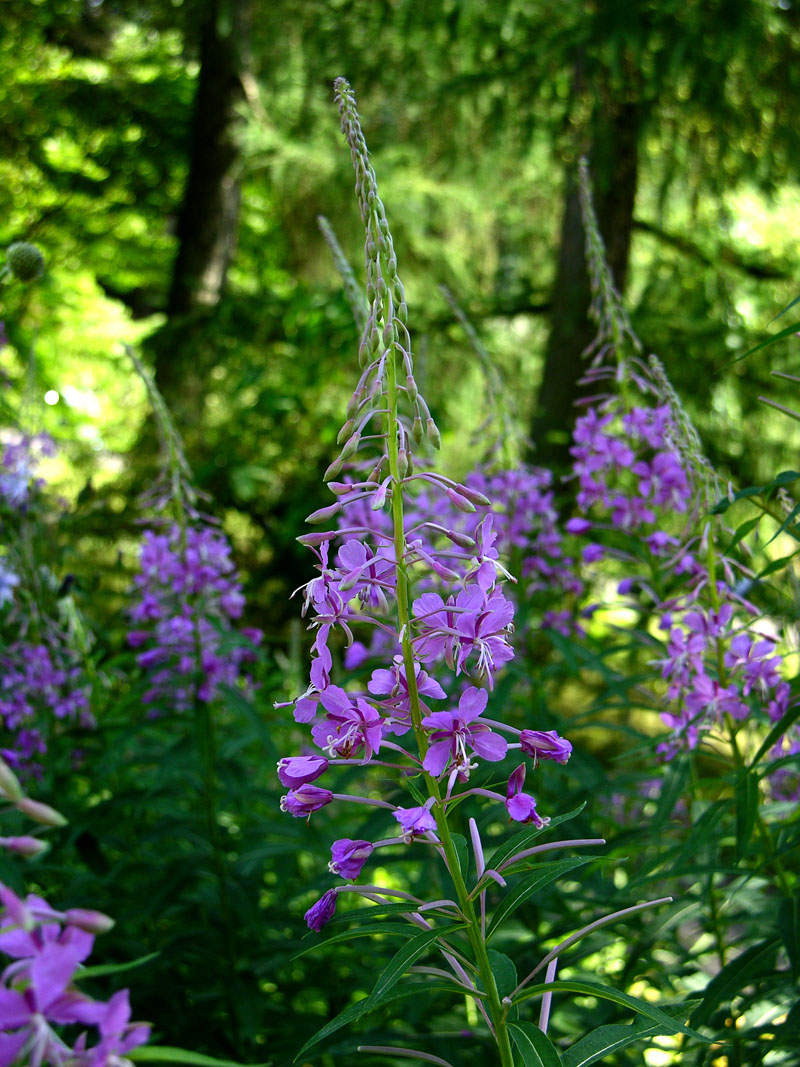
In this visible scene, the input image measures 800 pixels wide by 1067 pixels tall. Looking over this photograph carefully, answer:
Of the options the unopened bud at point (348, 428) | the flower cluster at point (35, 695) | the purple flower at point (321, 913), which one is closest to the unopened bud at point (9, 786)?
the purple flower at point (321, 913)

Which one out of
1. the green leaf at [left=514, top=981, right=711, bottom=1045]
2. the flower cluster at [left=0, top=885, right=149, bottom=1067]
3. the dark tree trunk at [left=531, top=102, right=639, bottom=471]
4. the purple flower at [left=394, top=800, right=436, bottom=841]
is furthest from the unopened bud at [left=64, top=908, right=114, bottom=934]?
the dark tree trunk at [left=531, top=102, right=639, bottom=471]

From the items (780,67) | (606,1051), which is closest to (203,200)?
(780,67)

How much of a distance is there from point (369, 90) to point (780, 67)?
2819mm

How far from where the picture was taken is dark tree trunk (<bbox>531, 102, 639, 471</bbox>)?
5.14 metres

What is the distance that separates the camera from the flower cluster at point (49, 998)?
2.32ft

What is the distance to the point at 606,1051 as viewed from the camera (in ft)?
3.91

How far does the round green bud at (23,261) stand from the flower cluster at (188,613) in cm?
80

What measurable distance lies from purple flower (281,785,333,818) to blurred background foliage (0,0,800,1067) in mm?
1046

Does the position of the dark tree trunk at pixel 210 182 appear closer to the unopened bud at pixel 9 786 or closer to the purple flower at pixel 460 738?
the purple flower at pixel 460 738

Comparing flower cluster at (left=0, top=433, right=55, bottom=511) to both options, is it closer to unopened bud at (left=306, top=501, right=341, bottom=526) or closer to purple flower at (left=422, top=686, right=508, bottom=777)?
unopened bud at (left=306, top=501, right=341, bottom=526)

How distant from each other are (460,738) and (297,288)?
650 centimetres

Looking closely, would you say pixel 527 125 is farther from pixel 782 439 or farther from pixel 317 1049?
pixel 317 1049

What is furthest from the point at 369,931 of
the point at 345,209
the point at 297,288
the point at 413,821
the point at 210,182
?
the point at 210,182

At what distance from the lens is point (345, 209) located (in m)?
8.30
